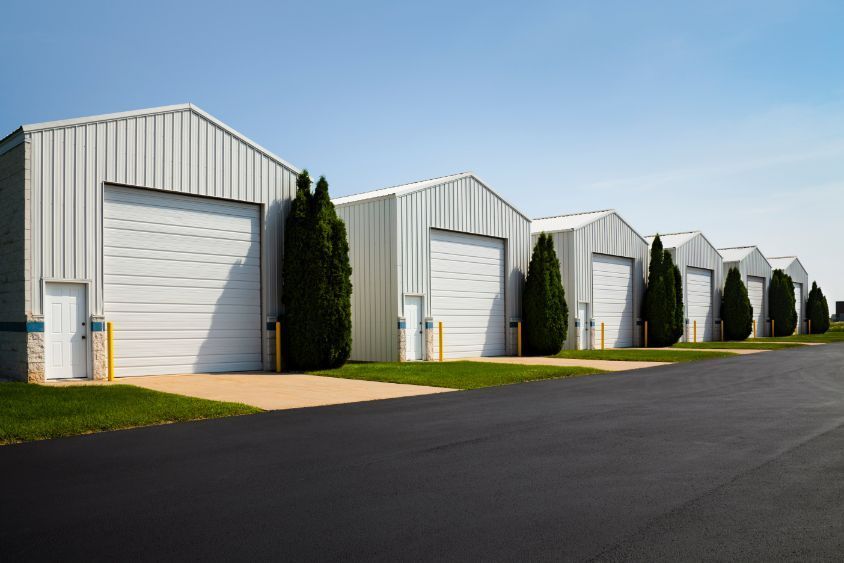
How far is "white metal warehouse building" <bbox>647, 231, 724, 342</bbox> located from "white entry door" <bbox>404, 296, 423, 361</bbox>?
1824 cm

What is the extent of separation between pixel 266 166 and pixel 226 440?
11.5 m

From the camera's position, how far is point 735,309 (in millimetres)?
40250

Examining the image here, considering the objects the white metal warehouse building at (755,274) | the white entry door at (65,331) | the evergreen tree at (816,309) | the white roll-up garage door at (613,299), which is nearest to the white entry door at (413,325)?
the white entry door at (65,331)

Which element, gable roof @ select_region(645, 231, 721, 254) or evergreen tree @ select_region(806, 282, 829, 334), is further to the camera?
evergreen tree @ select_region(806, 282, 829, 334)

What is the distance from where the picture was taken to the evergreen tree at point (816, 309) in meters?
52.8

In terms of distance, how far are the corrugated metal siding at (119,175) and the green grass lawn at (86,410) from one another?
3.18 metres

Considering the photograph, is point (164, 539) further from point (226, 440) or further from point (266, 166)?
point (266, 166)

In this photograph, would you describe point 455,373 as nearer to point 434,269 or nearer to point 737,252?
point 434,269

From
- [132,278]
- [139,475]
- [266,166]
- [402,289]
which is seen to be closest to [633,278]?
[402,289]

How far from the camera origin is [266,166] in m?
18.2

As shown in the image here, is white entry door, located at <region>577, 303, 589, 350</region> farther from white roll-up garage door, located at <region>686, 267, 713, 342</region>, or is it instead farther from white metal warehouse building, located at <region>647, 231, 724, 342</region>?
white roll-up garage door, located at <region>686, 267, 713, 342</region>

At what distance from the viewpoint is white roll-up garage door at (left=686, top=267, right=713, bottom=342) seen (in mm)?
37719

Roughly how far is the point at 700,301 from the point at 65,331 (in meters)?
33.6

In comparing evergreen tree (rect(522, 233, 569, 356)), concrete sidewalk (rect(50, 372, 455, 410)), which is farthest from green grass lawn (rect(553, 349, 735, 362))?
concrete sidewalk (rect(50, 372, 455, 410))
